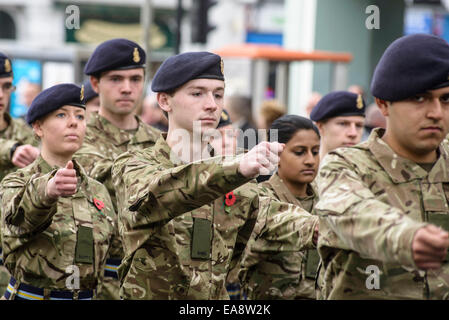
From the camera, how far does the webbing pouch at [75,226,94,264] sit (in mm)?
5629

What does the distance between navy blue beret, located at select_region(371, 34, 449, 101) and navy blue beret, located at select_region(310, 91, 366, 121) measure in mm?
3755

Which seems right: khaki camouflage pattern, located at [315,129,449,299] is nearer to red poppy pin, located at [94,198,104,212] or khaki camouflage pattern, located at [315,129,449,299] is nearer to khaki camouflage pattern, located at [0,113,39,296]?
red poppy pin, located at [94,198,104,212]

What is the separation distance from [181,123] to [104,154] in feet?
7.50

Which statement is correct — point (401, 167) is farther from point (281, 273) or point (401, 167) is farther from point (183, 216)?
point (281, 273)

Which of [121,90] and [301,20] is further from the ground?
[301,20]

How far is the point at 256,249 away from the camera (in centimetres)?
608

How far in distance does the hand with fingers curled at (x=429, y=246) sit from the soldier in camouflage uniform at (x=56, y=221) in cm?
250

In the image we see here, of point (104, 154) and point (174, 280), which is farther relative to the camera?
point (104, 154)

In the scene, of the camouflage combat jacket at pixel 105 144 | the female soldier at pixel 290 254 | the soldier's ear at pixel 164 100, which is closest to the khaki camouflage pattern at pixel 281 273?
the female soldier at pixel 290 254

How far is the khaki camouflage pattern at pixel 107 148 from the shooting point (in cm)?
665

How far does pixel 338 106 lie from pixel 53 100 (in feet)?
8.57

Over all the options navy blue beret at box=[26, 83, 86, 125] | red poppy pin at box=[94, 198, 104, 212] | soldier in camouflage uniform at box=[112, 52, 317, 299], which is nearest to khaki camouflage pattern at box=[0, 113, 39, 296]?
navy blue beret at box=[26, 83, 86, 125]
